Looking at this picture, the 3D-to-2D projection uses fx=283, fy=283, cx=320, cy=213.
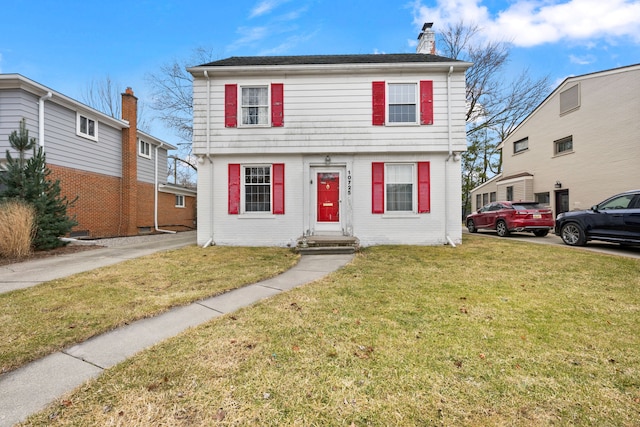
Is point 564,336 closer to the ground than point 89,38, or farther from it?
closer to the ground

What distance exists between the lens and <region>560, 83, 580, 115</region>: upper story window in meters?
13.9

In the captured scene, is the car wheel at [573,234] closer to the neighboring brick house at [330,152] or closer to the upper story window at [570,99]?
the neighboring brick house at [330,152]

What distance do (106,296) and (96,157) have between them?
10.6 m

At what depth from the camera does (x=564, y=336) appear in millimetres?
2732

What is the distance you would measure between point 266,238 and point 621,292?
7918 millimetres

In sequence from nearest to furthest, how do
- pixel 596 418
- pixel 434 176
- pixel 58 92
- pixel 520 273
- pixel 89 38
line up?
1. pixel 596 418
2. pixel 520 273
3. pixel 434 176
4. pixel 58 92
5. pixel 89 38

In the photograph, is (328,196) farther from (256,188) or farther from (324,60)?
(324,60)

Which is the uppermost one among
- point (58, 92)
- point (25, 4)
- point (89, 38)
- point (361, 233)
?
point (89, 38)

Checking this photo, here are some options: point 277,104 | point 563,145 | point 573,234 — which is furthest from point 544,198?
point 277,104

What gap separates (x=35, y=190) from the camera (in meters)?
7.61

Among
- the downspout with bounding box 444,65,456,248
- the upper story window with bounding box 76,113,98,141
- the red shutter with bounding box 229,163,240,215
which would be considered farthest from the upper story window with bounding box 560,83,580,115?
the upper story window with bounding box 76,113,98,141


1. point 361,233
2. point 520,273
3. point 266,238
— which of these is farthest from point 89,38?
point 520,273

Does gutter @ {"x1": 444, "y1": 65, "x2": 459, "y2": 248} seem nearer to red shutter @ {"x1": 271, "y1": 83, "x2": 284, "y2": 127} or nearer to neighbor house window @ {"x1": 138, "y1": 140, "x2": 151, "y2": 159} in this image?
red shutter @ {"x1": 271, "y1": 83, "x2": 284, "y2": 127}

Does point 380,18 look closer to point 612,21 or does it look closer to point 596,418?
point 612,21
